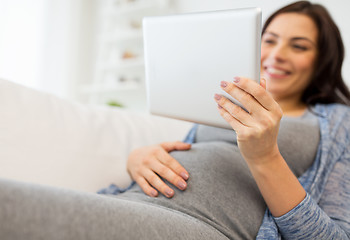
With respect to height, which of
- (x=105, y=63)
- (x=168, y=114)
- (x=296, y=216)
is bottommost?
(x=105, y=63)

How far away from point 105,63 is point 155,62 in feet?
7.00

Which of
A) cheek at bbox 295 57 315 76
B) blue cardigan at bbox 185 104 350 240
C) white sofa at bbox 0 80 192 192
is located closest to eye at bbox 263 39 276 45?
cheek at bbox 295 57 315 76

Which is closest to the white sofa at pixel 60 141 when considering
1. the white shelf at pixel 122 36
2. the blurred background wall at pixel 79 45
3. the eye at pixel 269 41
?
the eye at pixel 269 41

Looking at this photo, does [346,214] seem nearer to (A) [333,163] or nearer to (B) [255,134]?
(A) [333,163]

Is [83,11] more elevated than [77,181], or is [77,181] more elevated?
[83,11]

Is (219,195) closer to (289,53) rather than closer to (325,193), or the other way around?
(325,193)

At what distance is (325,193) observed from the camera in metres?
0.79

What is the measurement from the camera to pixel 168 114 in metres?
0.77

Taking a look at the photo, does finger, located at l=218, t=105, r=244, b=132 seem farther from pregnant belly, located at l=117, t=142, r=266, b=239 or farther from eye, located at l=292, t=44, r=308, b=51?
eye, located at l=292, t=44, r=308, b=51

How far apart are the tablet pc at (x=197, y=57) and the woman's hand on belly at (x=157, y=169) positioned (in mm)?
92

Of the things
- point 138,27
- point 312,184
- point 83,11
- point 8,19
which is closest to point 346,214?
point 312,184

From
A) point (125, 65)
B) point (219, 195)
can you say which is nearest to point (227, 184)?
point (219, 195)

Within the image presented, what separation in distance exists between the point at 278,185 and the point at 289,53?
636 mm

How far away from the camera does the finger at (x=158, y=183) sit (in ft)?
2.15
